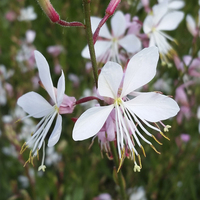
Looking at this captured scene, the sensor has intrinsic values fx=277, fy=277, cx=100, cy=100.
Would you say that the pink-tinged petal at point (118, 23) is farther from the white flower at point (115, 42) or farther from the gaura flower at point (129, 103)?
the gaura flower at point (129, 103)

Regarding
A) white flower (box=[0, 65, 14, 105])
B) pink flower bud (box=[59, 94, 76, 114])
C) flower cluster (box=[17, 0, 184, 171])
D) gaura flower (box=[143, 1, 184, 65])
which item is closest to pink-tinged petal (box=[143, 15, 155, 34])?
gaura flower (box=[143, 1, 184, 65])

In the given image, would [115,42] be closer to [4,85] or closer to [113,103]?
[113,103]

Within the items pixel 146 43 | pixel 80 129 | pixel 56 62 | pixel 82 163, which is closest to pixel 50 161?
pixel 82 163

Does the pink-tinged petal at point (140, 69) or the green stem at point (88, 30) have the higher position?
the green stem at point (88, 30)

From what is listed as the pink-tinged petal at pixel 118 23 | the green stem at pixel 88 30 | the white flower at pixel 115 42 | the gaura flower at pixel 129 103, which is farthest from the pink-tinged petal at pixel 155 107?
the pink-tinged petal at pixel 118 23

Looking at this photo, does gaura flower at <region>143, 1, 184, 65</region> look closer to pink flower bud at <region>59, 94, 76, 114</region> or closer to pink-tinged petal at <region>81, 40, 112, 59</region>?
pink-tinged petal at <region>81, 40, 112, 59</region>

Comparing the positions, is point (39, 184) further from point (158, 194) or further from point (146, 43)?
point (146, 43)

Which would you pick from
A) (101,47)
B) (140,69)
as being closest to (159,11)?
(101,47)
